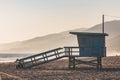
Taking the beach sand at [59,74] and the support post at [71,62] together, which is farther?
the support post at [71,62]

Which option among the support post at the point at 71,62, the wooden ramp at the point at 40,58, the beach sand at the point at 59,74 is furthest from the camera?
the support post at the point at 71,62

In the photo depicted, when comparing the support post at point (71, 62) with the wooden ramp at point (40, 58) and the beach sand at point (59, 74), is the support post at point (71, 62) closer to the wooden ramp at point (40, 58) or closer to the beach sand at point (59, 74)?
the wooden ramp at point (40, 58)

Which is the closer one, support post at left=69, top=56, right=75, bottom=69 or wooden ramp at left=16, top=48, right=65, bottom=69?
wooden ramp at left=16, top=48, right=65, bottom=69

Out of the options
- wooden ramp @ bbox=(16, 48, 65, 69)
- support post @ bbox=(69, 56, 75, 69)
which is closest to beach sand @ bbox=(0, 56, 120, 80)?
wooden ramp @ bbox=(16, 48, 65, 69)

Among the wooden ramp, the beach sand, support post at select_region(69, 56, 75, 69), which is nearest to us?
the beach sand

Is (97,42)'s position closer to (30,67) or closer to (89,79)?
(30,67)

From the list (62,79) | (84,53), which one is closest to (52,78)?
(62,79)

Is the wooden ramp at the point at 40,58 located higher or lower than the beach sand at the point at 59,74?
higher

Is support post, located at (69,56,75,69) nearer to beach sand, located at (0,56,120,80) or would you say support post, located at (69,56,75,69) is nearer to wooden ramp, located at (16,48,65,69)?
wooden ramp, located at (16,48,65,69)

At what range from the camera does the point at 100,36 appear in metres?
46.7

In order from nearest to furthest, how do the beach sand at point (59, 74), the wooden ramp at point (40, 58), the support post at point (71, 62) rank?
the beach sand at point (59, 74), the wooden ramp at point (40, 58), the support post at point (71, 62)

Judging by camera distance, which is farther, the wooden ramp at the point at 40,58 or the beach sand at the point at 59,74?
the wooden ramp at the point at 40,58

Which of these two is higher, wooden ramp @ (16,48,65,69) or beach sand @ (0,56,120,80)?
wooden ramp @ (16,48,65,69)

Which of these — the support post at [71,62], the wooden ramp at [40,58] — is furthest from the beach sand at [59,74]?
the support post at [71,62]
